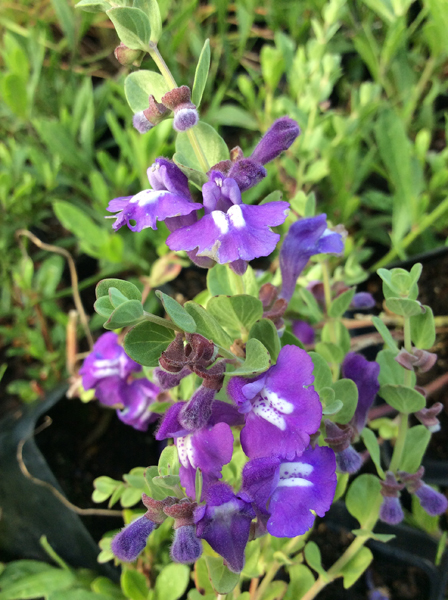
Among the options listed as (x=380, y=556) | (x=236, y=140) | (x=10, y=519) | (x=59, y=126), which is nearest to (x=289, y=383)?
(x=380, y=556)

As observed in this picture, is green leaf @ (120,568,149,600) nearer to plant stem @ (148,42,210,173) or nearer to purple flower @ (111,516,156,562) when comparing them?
purple flower @ (111,516,156,562)

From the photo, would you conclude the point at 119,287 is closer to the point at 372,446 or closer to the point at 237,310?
the point at 237,310

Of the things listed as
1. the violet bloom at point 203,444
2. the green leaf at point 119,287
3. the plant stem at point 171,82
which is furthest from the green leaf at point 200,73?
the violet bloom at point 203,444

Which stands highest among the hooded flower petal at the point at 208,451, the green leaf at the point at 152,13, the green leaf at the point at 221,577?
the green leaf at the point at 152,13

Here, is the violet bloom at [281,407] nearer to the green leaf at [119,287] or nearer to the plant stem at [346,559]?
the green leaf at [119,287]

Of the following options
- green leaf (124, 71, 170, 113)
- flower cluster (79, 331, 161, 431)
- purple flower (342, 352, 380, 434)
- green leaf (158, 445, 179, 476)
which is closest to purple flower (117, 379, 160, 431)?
flower cluster (79, 331, 161, 431)

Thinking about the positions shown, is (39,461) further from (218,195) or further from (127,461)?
(218,195)
